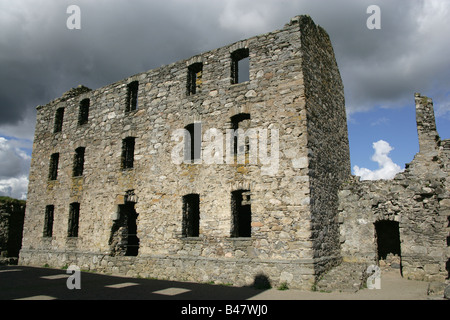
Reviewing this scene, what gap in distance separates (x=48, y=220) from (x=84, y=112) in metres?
5.67

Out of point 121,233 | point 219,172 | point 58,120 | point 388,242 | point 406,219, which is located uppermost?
point 58,120

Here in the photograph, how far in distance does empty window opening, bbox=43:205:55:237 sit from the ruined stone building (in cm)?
107

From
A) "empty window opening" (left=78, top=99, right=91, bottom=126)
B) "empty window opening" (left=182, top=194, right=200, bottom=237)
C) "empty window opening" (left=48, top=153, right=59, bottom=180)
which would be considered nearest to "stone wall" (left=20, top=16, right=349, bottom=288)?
"empty window opening" (left=182, top=194, right=200, bottom=237)

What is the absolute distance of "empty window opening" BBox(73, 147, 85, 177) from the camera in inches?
606

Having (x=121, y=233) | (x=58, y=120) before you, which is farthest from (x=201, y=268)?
(x=58, y=120)

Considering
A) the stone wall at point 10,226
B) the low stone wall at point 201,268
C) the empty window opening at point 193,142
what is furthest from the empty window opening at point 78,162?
the empty window opening at point 193,142

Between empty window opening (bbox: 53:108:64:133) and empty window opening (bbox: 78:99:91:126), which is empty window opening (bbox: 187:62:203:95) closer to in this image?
empty window opening (bbox: 78:99:91:126)

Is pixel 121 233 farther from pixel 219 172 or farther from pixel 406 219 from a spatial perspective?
pixel 406 219

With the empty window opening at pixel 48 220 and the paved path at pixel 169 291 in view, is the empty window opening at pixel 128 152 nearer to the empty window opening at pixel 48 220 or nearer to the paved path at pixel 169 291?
the paved path at pixel 169 291

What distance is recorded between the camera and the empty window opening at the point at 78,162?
15394 mm

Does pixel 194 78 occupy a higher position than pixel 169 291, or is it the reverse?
pixel 194 78

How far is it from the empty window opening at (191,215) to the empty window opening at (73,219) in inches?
255

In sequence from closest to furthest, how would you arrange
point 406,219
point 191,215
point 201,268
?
1. point 201,268
2. point 406,219
3. point 191,215

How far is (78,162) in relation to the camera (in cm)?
1560
